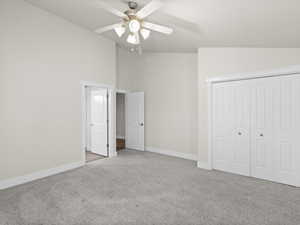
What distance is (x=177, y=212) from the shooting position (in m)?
2.15

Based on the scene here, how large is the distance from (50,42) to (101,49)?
1288mm

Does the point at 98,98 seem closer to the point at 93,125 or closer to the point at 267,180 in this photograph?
the point at 93,125

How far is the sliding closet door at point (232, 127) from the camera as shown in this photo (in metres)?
3.40

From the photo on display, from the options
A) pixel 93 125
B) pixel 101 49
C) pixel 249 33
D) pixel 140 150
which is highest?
pixel 101 49

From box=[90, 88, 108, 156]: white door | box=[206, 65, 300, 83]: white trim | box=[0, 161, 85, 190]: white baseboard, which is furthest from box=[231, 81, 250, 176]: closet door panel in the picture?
box=[0, 161, 85, 190]: white baseboard

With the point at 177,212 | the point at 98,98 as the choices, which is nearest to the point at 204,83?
the point at 177,212

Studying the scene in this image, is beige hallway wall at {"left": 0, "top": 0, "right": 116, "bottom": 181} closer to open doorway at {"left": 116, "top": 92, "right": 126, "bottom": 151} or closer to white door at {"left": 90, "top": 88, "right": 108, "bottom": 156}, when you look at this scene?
white door at {"left": 90, "top": 88, "right": 108, "bottom": 156}

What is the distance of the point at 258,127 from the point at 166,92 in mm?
2629

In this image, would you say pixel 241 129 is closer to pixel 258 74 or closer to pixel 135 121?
pixel 258 74

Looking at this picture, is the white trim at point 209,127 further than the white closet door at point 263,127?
Yes

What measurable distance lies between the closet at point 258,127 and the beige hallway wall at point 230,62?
188mm

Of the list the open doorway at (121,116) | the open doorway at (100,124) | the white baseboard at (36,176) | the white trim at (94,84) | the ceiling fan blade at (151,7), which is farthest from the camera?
the open doorway at (121,116)

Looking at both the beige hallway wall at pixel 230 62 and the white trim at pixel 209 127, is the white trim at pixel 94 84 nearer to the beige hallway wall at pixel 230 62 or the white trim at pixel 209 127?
the beige hallway wall at pixel 230 62

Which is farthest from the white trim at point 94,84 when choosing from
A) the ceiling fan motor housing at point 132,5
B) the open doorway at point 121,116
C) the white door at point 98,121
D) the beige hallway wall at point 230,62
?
the beige hallway wall at point 230,62
